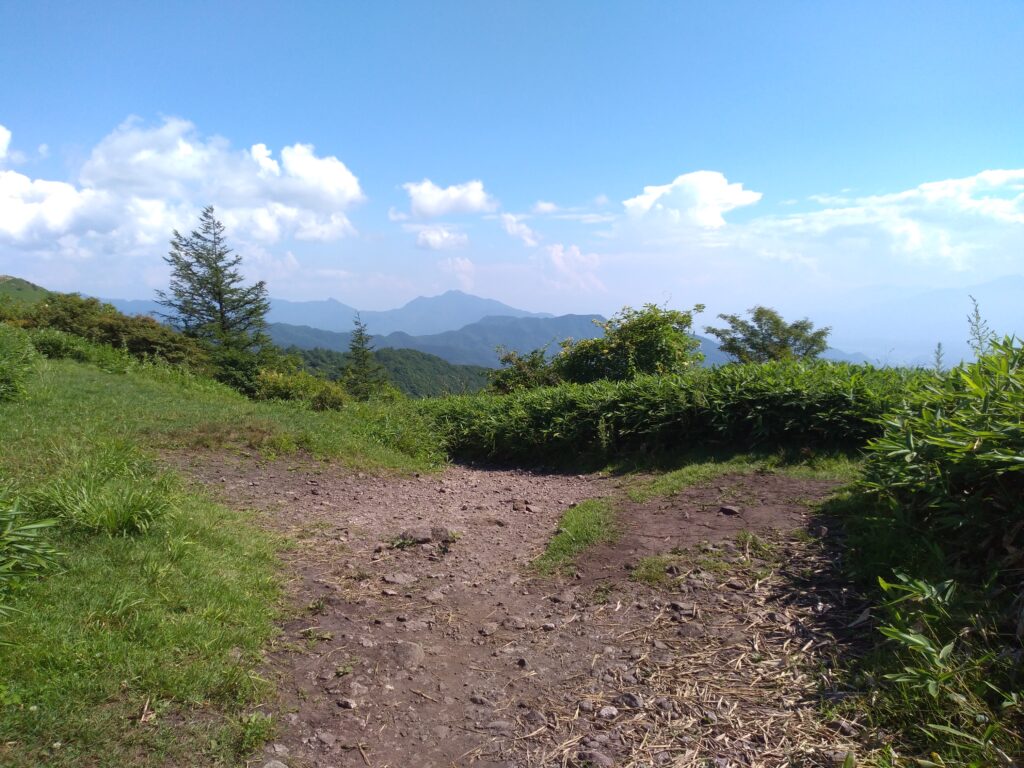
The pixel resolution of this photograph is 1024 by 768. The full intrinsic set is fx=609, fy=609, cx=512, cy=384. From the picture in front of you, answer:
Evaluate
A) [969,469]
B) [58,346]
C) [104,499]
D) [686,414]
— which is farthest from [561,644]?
[58,346]

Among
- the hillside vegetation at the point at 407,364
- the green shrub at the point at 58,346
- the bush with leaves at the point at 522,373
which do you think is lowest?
the hillside vegetation at the point at 407,364

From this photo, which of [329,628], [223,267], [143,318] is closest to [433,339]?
[223,267]

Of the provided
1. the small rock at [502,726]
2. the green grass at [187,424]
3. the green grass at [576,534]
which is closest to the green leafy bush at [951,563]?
the small rock at [502,726]

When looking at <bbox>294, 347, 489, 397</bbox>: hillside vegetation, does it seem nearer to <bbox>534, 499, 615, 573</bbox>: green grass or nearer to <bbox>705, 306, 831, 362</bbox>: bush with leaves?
<bbox>705, 306, 831, 362</bbox>: bush with leaves

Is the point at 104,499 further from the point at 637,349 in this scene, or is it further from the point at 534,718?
the point at 637,349

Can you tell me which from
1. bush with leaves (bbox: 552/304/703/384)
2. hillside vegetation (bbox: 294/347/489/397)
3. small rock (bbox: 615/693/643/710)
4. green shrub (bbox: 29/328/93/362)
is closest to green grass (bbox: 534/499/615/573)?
small rock (bbox: 615/693/643/710)

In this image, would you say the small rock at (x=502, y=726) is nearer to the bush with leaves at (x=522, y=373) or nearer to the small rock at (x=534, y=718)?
the small rock at (x=534, y=718)

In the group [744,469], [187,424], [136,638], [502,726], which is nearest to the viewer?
[502,726]

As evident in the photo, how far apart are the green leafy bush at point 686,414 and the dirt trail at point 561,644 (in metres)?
1.30

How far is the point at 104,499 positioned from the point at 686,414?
5577 mm

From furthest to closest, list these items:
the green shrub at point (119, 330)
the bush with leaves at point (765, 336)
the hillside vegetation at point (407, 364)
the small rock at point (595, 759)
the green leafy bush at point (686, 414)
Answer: the hillside vegetation at point (407, 364) < the bush with leaves at point (765, 336) < the green shrub at point (119, 330) < the green leafy bush at point (686, 414) < the small rock at point (595, 759)

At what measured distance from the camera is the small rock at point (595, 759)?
2266 millimetres

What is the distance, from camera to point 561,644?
3137 mm

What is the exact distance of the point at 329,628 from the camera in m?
3.22
